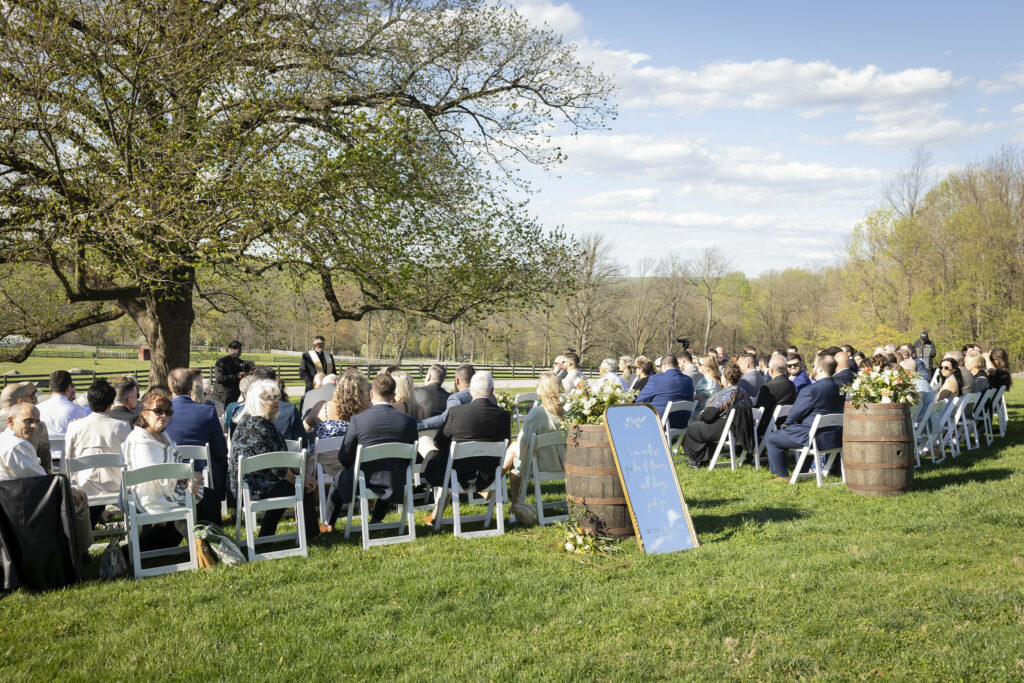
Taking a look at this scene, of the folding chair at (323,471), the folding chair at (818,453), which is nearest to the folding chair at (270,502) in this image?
the folding chair at (323,471)

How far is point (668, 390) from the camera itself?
1089 centimetres

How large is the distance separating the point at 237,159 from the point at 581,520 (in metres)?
8.92

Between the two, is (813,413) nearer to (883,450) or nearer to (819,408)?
(819,408)

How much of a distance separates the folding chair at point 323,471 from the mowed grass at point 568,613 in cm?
76

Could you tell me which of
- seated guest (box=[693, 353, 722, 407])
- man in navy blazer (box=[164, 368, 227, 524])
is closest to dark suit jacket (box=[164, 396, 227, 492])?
man in navy blazer (box=[164, 368, 227, 524])

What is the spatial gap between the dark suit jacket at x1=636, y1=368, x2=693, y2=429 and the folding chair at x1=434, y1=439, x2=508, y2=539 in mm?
4226

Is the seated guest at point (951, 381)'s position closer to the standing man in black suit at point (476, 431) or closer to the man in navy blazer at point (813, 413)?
the man in navy blazer at point (813, 413)

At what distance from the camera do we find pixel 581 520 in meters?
6.20

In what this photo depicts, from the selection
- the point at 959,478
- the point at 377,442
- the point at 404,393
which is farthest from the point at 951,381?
the point at 377,442

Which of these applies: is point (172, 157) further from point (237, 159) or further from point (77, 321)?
point (77, 321)

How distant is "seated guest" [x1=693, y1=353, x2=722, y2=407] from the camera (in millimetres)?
11500

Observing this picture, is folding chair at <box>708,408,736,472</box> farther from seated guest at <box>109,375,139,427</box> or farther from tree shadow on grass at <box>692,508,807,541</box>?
seated guest at <box>109,375,139,427</box>

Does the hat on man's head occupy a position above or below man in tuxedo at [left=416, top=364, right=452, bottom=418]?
above

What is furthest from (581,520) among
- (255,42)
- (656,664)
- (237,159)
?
(255,42)
